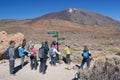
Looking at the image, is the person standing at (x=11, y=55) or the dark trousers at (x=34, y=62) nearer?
the person standing at (x=11, y=55)

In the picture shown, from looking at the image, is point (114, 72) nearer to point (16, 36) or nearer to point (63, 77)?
point (63, 77)

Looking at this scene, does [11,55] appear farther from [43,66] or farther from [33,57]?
[43,66]

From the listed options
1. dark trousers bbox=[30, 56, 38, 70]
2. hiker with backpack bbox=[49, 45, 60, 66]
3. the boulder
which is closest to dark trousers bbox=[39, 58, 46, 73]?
dark trousers bbox=[30, 56, 38, 70]

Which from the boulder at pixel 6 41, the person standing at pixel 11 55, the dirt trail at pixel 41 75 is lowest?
the dirt trail at pixel 41 75

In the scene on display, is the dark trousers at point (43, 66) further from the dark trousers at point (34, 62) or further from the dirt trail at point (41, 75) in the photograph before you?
the dark trousers at point (34, 62)

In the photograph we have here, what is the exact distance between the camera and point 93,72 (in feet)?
35.0

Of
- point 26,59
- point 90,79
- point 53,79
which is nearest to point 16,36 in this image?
point 26,59

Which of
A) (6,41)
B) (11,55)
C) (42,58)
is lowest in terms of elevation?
(42,58)

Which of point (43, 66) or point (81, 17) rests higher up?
point (81, 17)

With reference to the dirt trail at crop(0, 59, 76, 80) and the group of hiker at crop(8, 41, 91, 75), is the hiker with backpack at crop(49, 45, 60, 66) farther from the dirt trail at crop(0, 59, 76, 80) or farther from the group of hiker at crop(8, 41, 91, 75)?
the dirt trail at crop(0, 59, 76, 80)

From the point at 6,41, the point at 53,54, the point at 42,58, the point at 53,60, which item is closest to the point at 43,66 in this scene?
the point at 42,58

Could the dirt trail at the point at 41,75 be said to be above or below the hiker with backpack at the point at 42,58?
below

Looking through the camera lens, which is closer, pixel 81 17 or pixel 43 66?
pixel 43 66

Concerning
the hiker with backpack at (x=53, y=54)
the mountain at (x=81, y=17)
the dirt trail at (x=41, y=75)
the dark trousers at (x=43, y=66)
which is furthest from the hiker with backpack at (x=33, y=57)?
the mountain at (x=81, y=17)
